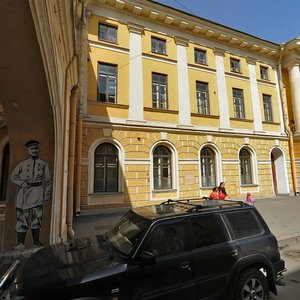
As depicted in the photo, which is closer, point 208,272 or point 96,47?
point 208,272

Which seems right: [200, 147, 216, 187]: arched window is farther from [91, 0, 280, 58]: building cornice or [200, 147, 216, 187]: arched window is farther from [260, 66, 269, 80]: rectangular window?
[260, 66, 269, 80]: rectangular window

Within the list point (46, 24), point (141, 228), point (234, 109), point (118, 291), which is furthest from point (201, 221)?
point (234, 109)

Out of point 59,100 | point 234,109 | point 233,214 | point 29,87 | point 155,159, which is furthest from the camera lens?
point 234,109

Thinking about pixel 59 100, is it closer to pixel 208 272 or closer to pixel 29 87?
pixel 29 87

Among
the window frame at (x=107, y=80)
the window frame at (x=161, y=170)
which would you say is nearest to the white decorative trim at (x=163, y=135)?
the window frame at (x=161, y=170)

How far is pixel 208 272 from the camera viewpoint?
300 centimetres

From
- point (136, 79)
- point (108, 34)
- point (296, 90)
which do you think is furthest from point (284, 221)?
point (108, 34)

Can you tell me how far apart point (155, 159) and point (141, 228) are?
28.9 feet

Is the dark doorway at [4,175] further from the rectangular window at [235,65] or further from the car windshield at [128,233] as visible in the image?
the rectangular window at [235,65]

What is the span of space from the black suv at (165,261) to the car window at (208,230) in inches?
0.5

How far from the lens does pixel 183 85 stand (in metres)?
12.9

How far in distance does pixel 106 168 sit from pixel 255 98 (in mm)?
10995

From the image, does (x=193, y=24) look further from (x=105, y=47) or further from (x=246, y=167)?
(x=246, y=167)

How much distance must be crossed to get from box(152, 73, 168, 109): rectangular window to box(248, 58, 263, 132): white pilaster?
6.43 meters
